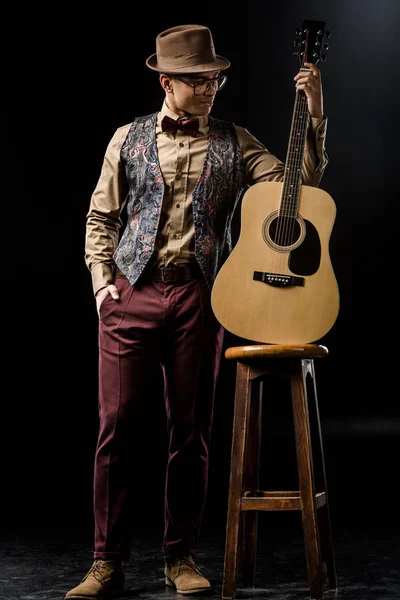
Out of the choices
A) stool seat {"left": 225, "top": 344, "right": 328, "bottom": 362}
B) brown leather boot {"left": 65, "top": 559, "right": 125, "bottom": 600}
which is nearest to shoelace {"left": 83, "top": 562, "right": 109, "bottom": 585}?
brown leather boot {"left": 65, "top": 559, "right": 125, "bottom": 600}

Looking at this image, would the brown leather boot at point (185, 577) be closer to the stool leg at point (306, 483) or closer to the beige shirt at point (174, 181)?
the stool leg at point (306, 483)

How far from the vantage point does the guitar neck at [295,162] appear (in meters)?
2.93

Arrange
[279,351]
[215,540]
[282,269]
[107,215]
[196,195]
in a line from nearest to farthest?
[279,351], [282,269], [196,195], [107,215], [215,540]

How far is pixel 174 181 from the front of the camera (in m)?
3.05

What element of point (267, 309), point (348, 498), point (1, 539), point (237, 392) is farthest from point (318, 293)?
point (348, 498)

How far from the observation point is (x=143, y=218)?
3.05 m

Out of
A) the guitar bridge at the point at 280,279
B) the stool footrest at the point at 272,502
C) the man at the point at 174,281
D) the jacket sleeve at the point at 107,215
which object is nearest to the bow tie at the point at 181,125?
the man at the point at 174,281

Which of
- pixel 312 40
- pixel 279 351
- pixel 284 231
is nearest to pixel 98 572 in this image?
pixel 279 351

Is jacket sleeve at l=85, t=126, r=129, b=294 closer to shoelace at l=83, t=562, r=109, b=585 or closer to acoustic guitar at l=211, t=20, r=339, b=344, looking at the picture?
acoustic guitar at l=211, t=20, r=339, b=344

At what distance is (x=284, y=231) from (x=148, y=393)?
67 cm

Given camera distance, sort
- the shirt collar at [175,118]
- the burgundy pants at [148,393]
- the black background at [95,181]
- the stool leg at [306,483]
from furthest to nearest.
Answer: the black background at [95,181] → the shirt collar at [175,118] → the burgundy pants at [148,393] → the stool leg at [306,483]

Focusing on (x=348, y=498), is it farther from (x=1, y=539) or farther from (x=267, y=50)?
(x=267, y=50)

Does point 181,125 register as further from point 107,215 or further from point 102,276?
point 102,276

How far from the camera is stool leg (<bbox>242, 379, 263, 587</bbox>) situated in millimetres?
3057
